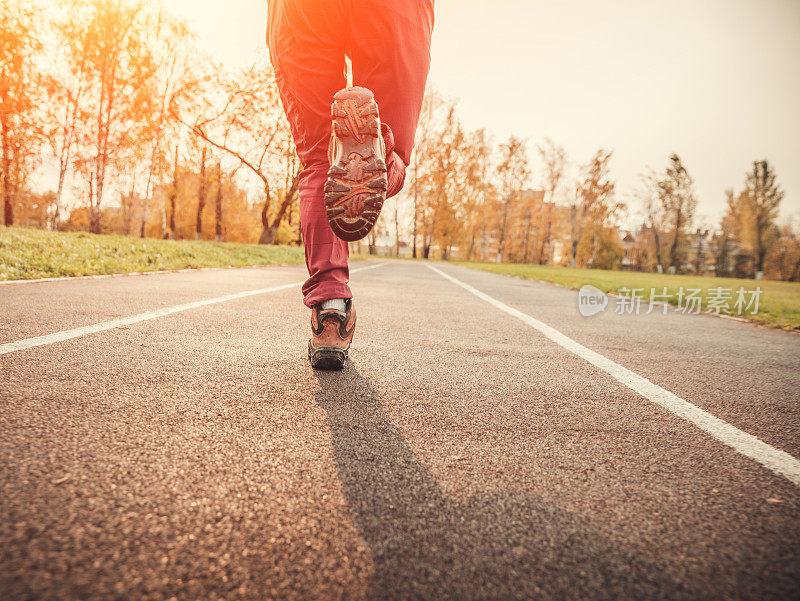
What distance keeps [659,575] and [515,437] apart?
0.62 m

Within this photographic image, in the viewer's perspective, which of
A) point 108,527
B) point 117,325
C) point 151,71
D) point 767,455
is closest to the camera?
point 108,527

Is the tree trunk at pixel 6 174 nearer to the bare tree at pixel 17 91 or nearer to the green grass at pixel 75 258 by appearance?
the bare tree at pixel 17 91

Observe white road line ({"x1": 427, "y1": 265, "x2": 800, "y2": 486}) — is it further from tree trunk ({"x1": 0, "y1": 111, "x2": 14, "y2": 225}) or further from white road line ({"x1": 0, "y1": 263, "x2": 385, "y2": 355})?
tree trunk ({"x1": 0, "y1": 111, "x2": 14, "y2": 225})

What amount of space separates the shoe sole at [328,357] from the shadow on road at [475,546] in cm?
83

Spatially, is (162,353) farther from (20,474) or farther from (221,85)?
(221,85)

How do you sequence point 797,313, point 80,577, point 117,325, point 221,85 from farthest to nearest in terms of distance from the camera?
point 221,85 < point 797,313 < point 117,325 < point 80,577

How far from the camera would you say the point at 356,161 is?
182 cm

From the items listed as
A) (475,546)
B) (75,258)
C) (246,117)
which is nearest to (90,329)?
(475,546)

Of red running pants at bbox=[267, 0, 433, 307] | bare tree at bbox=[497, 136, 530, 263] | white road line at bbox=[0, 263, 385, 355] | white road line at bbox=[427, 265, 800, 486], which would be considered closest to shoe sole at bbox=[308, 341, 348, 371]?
red running pants at bbox=[267, 0, 433, 307]

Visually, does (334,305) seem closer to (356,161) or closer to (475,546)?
(356,161)

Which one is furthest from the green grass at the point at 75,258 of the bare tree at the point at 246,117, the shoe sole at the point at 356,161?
the bare tree at the point at 246,117

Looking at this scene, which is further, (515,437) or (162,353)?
(162,353)

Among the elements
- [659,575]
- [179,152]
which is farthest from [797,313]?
[179,152]

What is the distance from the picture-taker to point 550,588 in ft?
2.45
